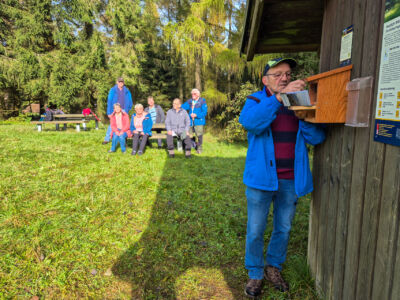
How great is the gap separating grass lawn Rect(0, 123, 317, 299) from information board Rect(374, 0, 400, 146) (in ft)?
5.85

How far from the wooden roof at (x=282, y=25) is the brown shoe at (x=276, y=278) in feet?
7.95

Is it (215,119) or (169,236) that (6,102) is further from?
(169,236)

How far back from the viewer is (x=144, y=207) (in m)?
4.51

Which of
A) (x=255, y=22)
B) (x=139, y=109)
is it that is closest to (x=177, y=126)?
(x=139, y=109)

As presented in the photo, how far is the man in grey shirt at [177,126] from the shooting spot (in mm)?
8031

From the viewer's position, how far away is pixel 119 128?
8352 mm

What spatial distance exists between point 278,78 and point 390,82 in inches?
39.6

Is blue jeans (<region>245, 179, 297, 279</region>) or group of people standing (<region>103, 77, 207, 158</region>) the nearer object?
blue jeans (<region>245, 179, 297, 279</region>)

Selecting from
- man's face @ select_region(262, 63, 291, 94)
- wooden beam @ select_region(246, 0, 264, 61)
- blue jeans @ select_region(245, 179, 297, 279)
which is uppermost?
wooden beam @ select_region(246, 0, 264, 61)

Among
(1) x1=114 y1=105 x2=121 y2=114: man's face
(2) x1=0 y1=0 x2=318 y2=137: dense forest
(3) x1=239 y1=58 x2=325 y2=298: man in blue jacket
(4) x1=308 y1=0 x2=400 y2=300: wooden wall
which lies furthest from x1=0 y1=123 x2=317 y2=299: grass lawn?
(2) x1=0 y1=0 x2=318 y2=137: dense forest

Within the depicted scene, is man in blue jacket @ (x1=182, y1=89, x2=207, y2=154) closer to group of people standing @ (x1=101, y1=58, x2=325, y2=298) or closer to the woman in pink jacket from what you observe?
the woman in pink jacket

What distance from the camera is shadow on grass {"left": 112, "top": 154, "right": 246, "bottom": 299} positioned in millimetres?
2729

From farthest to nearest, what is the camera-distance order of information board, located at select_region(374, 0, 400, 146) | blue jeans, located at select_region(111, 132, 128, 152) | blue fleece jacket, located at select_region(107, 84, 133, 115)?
blue fleece jacket, located at select_region(107, 84, 133, 115) → blue jeans, located at select_region(111, 132, 128, 152) → information board, located at select_region(374, 0, 400, 146)

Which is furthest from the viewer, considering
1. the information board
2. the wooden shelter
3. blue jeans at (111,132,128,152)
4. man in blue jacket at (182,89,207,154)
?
man in blue jacket at (182,89,207,154)
